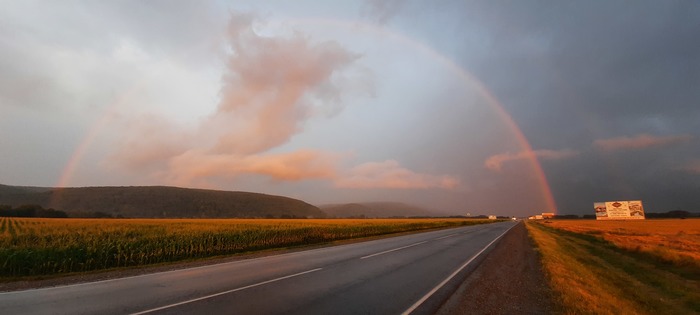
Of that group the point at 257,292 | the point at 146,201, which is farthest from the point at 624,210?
the point at 146,201

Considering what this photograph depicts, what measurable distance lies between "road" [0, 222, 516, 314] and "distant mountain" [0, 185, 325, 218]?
461 feet

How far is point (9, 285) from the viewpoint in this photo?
11914mm

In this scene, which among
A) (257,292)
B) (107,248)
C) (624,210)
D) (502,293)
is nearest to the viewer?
(257,292)

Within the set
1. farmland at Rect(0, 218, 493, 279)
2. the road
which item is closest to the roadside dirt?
the road

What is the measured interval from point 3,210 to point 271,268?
10992cm

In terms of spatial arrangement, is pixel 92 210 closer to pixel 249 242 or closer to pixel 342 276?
pixel 249 242

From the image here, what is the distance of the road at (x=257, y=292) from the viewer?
325 inches

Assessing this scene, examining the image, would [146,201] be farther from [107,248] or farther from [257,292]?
[257,292]

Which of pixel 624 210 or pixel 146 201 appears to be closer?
pixel 624 210

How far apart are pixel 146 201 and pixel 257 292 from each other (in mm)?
162407

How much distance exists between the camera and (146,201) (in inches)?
5886

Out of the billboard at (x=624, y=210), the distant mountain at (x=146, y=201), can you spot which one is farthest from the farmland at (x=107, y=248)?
the billboard at (x=624, y=210)

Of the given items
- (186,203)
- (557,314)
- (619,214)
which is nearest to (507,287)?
(557,314)

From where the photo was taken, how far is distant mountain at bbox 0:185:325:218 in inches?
5340
